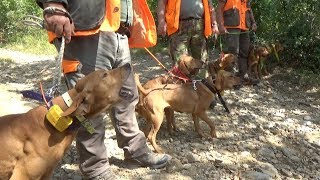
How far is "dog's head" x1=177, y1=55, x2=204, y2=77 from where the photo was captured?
5.68 m

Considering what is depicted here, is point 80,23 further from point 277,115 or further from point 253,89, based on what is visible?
point 253,89

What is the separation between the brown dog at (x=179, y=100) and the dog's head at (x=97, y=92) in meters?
1.63

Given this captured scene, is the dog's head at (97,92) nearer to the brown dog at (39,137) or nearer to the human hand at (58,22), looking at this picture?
the brown dog at (39,137)

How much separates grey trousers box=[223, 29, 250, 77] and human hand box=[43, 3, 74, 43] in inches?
197

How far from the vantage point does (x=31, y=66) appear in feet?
35.0

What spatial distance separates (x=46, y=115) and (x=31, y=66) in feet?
26.7

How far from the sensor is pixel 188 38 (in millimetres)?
5941

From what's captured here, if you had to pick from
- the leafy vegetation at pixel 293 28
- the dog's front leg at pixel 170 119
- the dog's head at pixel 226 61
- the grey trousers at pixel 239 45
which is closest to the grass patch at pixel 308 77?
the leafy vegetation at pixel 293 28

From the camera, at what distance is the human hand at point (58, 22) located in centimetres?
294

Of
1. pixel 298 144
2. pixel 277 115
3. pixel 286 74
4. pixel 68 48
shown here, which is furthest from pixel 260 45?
pixel 68 48

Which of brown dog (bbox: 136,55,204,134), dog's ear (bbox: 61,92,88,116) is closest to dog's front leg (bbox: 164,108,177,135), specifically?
brown dog (bbox: 136,55,204,134)

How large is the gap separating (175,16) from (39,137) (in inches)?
128

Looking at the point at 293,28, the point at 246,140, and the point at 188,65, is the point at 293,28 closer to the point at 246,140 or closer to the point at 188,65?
the point at 188,65

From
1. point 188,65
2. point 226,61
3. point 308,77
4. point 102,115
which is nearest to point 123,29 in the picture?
point 102,115
